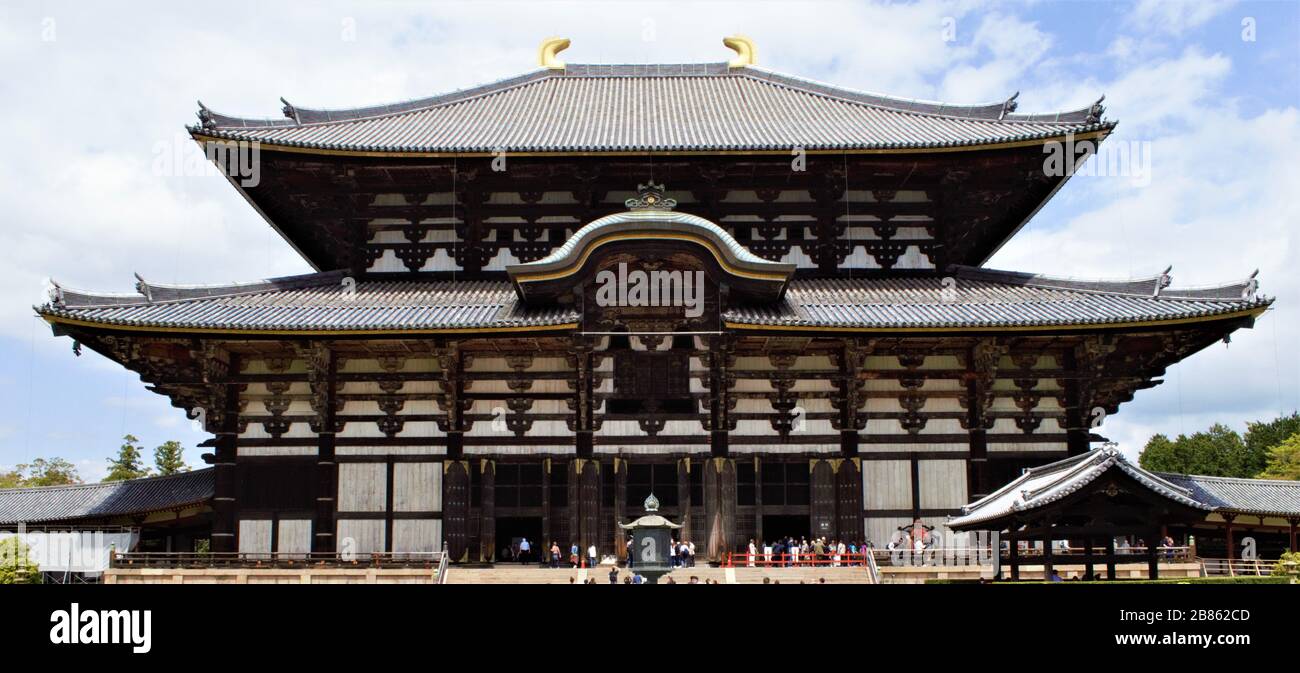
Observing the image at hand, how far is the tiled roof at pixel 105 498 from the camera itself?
3588 cm

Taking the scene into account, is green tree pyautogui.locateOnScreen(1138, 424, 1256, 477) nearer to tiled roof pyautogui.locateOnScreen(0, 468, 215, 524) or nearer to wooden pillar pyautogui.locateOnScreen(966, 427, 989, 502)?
wooden pillar pyautogui.locateOnScreen(966, 427, 989, 502)

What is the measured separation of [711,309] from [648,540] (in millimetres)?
7027

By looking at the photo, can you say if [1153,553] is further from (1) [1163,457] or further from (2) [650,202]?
→ (1) [1163,457]

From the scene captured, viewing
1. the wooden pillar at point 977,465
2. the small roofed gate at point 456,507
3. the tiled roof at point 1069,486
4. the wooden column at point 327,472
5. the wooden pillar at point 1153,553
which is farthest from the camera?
the wooden pillar at point 977,465

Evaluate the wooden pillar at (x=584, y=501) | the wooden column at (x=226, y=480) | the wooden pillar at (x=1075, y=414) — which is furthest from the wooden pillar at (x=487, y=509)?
the wooden pillar at (x=1075, y=414)

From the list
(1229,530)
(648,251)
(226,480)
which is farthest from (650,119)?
(1229,530)

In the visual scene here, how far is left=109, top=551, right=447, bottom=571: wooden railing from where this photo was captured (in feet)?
97.1

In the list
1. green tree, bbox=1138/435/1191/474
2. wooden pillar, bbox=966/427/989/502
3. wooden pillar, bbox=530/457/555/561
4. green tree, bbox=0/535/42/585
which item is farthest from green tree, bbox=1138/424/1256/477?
green tree, bbox=0/535/42/585

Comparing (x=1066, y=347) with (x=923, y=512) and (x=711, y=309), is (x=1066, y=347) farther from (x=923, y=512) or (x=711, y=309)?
(x=711, y=309)

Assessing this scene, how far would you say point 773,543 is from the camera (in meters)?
32.0

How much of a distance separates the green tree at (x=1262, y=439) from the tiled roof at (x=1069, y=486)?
79230mm

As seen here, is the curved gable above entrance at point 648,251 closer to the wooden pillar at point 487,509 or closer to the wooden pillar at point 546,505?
the wooden pillar at point 546,505

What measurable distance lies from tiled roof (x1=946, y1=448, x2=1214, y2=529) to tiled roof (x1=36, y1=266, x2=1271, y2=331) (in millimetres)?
5593
